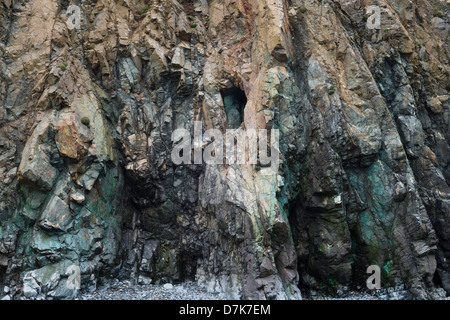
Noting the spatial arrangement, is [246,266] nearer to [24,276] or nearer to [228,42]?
[24,276]

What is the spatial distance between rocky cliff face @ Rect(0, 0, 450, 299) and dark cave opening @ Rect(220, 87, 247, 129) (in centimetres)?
11

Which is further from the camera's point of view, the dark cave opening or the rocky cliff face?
the dark cave opening

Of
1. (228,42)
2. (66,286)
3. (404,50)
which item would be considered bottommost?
(66,286)

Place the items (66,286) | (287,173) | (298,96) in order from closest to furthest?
1. (66,286)
2. (287,173)
3. (298,96)

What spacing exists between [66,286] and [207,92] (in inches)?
593

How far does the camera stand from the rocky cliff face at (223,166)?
1761cm

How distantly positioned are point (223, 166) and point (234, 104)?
5779mm

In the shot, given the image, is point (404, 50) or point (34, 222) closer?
point (34, 222)

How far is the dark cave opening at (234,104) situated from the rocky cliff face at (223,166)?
0.11 metres

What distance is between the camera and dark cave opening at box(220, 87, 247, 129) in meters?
A: 22.7

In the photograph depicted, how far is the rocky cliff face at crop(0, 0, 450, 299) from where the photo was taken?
17.6 m

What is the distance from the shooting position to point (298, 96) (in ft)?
69.9

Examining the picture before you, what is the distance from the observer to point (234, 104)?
2325 centimetres

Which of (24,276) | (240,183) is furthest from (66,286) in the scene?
(240,183)
